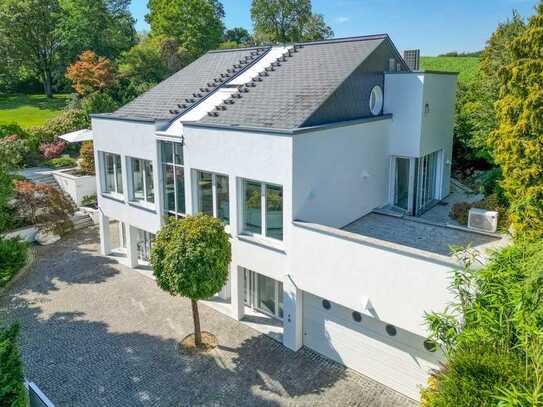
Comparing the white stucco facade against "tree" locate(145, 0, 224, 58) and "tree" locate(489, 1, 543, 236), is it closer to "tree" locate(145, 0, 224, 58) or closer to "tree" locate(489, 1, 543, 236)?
"tree" locate(489, 1, 543, 236)

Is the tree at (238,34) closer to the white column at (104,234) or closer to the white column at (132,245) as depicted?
the white column at (104,234)

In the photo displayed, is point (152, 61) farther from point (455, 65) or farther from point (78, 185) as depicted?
point (455, 65)

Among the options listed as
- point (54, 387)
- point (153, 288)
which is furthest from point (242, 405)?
point (153, 288)

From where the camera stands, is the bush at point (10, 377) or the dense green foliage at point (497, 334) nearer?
the dense green foliage at point (497, 334)

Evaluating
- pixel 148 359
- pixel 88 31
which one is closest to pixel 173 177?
pixel 148 359

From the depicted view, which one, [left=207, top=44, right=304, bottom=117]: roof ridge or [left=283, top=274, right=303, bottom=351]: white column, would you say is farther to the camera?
[left=207, top=44, right=304, bottom=117]: roof ridge

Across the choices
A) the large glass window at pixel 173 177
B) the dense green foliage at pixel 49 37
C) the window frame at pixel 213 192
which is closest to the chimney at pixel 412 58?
the window frame at pixel 213 192

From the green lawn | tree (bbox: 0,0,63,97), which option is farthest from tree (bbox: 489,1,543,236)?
tree (bbox: 0,0,63,97)
